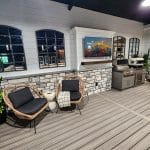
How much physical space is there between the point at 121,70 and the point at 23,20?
3563mm

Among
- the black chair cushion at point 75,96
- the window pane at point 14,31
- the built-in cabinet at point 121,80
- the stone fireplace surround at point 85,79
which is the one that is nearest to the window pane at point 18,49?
the window pane at point 14,31

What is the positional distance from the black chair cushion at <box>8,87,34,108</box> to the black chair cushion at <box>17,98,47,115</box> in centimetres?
9

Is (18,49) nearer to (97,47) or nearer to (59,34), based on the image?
(59,34)

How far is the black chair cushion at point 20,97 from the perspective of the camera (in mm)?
2480

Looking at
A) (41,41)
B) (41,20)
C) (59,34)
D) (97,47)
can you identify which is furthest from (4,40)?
(97,47)

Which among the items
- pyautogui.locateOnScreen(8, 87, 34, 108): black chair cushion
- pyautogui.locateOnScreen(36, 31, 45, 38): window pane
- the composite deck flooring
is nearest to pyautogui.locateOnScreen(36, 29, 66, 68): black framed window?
pyautogui.locateOnScreen(36, 31, 45, 38): window pane

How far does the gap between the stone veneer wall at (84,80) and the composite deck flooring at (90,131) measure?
90cm

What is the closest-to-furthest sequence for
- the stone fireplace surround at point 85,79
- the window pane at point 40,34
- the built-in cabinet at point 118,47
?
the stone fireplace surround at point 85,79 → the window pane at point 40,34 → the built-in cabinet at point 118,47

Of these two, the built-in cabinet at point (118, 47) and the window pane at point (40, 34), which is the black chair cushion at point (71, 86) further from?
the built-in cabinet at point (118, 47)

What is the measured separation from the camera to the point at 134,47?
576cm

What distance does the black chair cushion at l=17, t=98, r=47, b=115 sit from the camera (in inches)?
91.7

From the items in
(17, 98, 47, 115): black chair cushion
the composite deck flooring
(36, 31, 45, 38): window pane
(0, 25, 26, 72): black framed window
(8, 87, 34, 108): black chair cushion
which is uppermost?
(36, 31, 45, 38): window pane

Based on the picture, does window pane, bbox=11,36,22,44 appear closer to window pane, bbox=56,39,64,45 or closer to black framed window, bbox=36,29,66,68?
black framed window, bbox=36,29,66,68

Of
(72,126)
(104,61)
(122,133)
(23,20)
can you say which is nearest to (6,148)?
(72,126)
